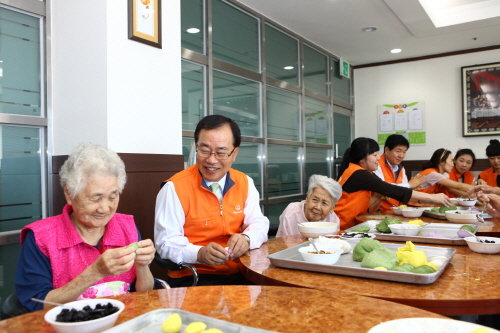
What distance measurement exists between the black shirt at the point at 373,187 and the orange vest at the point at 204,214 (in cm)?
129

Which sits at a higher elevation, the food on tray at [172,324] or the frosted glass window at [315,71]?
the frosted glass window at [315,71]

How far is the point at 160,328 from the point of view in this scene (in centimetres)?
93

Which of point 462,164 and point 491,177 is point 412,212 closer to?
point 491,177

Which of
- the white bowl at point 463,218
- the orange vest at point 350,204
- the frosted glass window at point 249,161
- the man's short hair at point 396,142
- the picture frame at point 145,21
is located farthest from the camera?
the frosted glass window at point 249,161

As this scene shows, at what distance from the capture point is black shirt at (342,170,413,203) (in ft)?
10.1

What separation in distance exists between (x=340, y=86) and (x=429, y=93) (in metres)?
1.41

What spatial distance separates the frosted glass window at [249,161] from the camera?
4.44 metres

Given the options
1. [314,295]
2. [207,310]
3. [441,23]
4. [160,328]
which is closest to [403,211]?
[314,295]

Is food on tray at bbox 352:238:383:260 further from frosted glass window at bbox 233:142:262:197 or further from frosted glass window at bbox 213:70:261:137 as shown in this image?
frosted glass window at bbox 233:142:262:197

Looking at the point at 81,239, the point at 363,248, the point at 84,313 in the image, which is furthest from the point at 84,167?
the point at 363,248

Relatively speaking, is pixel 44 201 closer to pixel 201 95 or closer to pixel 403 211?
pixel 201 95

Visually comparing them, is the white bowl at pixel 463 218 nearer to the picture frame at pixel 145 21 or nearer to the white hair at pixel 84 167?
the white hair at pixel 84 167

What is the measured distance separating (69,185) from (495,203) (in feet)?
7.92

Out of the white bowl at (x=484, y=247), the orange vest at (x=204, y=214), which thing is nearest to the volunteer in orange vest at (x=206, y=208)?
the orange vest at (x=204, y=214)
